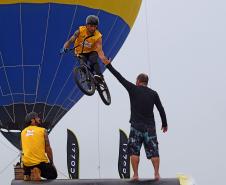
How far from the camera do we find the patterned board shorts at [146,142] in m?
8.91

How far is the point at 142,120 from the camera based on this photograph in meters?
8.86

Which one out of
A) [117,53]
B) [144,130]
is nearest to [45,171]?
[144,130]

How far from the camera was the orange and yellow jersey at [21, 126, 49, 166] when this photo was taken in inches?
360

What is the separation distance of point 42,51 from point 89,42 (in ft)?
16.3

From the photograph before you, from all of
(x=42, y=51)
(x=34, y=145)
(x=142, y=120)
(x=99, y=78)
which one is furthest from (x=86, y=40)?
(x=42, y=51)

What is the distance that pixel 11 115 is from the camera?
16.7 meters

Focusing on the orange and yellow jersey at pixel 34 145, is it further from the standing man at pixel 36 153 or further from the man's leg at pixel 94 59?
the man's leg at pixel 94 59

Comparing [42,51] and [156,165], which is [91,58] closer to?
[156,165]

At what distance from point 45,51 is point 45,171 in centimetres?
703

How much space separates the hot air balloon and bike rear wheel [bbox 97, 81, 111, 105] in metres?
3.47

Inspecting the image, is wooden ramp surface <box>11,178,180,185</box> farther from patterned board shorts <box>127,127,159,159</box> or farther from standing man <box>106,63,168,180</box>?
patterned board shorts <box>127,127,159,159</box>

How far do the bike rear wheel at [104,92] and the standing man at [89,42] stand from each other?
1.74ft

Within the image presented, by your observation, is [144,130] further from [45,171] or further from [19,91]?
[19,91]

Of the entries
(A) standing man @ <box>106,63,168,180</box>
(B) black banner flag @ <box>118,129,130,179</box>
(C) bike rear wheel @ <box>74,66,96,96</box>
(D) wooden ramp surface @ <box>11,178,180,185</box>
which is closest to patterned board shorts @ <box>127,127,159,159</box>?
(A) standing man @ <box>106,63,168,180</box>
